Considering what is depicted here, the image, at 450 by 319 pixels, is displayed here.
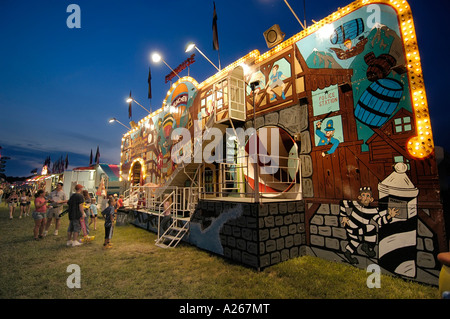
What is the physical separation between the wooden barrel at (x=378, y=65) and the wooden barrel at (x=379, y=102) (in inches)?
6.3

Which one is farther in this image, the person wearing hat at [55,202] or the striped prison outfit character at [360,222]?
the person wearing hat at [55,202]

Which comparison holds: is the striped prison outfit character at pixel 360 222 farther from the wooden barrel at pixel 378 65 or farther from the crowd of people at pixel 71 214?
the crowd of people at pixel 71 214

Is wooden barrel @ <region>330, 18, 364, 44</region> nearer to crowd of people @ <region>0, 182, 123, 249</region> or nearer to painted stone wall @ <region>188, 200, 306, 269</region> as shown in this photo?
painted stone wall @ <region>188, 200, 306, 269</region>

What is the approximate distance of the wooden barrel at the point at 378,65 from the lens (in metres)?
5.17

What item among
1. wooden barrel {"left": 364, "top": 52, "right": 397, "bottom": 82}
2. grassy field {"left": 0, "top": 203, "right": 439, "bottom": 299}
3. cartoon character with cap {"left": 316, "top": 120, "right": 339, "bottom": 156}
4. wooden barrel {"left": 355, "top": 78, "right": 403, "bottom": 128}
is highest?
wooden barrel {"left": 364, "top": 52, "right": 397, "bottom": 82}

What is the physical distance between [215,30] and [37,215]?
11268 mm

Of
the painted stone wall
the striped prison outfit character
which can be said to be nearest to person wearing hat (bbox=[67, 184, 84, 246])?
the painted stone wall

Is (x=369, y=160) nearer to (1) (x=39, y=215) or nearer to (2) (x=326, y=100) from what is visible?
(2) (x=326, y=100)

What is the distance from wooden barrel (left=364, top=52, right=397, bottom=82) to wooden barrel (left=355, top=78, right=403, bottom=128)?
0.16 meters

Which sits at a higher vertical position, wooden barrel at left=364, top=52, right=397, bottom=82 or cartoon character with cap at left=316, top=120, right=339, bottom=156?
wooden barrel at left=364, top=52, right=397, bottom=82

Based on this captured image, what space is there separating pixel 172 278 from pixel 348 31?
822 cm

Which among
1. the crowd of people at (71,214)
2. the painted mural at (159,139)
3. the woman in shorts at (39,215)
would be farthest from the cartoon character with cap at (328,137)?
the woman in shorts at (39,215)

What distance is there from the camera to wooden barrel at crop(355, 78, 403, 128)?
5035 millimetres
